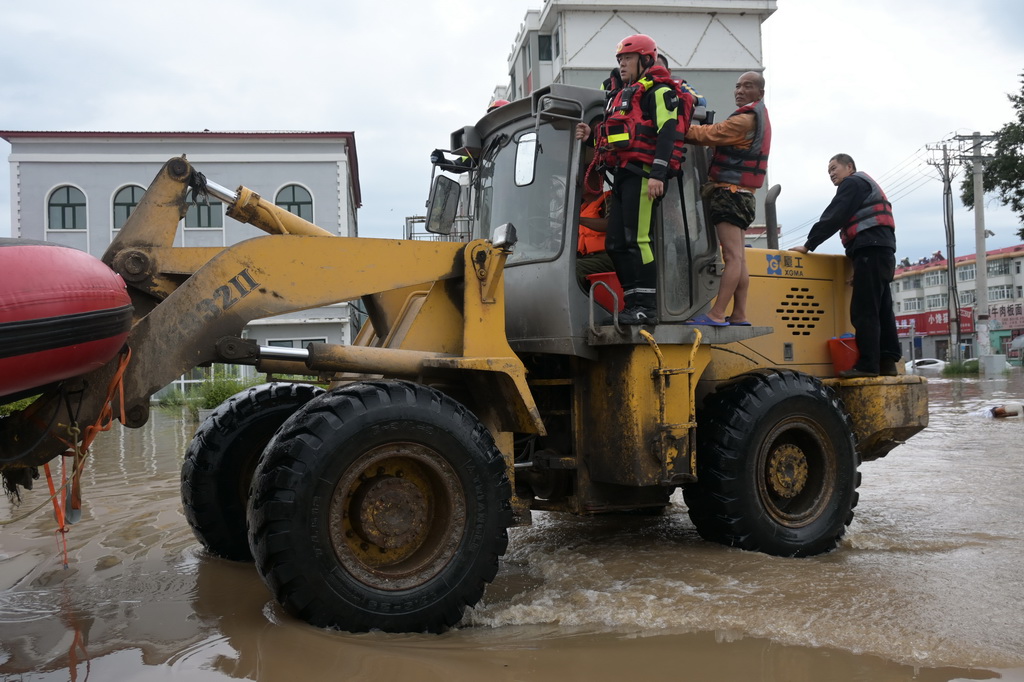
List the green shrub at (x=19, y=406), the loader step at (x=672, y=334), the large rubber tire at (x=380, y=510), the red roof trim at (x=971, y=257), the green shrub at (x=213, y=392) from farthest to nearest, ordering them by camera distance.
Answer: the red roof trim at (x=971, y=257), the green shrub at (x=213, y=392), the loader step at (x=672, y=334), the green shrub at (x=19, y=406), the large rubber tire at (x=380, y=510)

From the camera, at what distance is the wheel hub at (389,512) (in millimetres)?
3820

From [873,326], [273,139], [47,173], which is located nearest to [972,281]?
[273,139]

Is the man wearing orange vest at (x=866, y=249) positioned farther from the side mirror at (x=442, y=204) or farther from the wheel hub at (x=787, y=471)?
the side mirror at (x=442, y=204)

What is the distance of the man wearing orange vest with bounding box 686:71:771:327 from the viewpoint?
17.2 feet

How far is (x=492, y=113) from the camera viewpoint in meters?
5.44

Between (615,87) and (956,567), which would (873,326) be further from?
(615,87)

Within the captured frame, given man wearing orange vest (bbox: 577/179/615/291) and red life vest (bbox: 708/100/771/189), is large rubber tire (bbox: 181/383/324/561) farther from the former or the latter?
red life vest (bbox: 708/100/771/189)

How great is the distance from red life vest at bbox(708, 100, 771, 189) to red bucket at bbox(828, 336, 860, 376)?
1.53 meters

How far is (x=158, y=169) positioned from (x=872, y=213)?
24.2m

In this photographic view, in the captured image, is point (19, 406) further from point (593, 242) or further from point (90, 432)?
point (593, 242)

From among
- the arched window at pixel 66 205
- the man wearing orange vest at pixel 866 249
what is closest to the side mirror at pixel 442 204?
the man wearing orange vest at pixel 866 249

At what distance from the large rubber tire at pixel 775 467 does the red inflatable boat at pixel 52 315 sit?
3354mm

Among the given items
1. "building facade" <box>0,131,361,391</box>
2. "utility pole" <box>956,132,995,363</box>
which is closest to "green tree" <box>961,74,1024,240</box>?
"utility pole" <box>956,132,995,363</box>

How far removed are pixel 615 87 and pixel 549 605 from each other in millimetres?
3053
